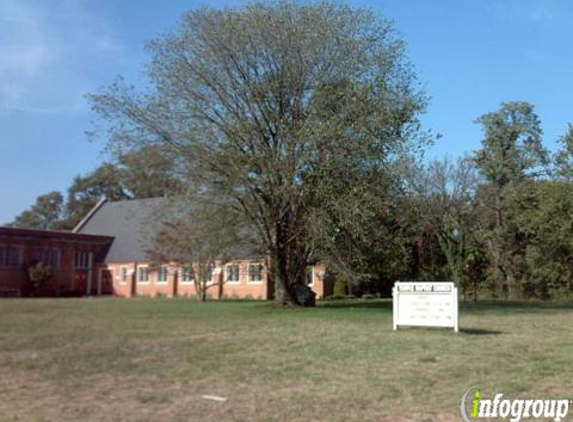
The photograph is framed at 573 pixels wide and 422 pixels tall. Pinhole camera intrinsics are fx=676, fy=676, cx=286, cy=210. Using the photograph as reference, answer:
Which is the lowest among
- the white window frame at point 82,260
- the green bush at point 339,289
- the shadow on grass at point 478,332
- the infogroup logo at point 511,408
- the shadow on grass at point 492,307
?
the infogroup logo at point 511,408

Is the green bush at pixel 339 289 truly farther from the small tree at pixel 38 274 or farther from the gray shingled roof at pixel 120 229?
the small tree at pixel 38 274

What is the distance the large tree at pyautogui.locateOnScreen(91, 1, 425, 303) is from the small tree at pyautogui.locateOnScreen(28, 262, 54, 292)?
92.7ft

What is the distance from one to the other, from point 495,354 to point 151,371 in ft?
19.9

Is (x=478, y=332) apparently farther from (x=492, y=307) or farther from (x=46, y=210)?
(x=46, y=210)

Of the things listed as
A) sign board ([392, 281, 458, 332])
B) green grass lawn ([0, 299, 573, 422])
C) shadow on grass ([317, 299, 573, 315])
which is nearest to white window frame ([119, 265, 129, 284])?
shadow on grass ([317, 299, 573, 315])

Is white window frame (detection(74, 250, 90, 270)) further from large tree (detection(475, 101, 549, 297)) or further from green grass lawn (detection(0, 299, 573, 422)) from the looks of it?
green grass lawn (detection(0, 299, 573, 422))

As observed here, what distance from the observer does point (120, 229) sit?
61.6 metres

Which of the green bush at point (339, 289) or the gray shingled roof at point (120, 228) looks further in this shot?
the gray shingled roof at point (120, 228)

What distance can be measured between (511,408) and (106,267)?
180 feet

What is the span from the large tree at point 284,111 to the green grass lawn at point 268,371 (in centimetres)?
978

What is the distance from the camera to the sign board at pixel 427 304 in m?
16.2

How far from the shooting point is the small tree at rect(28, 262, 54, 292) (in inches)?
2052

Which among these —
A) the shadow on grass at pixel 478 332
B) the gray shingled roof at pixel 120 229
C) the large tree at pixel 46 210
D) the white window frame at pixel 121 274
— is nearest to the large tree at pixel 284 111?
the shadow on grass at pixel 478 332

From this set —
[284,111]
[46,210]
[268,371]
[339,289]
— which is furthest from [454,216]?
[46,210]
